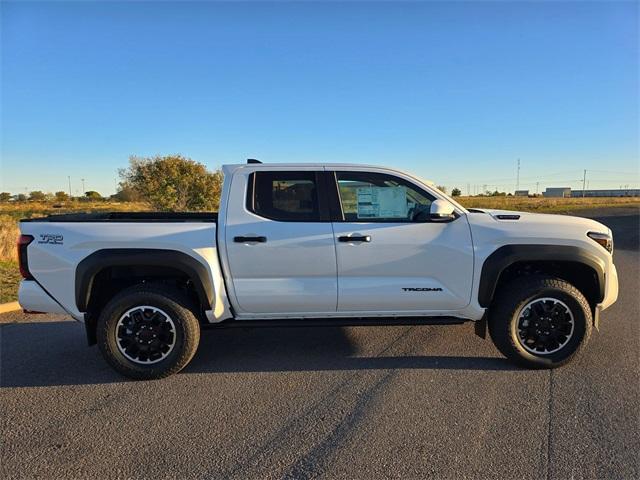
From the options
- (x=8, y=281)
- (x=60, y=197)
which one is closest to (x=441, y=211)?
(x=8, y=281)

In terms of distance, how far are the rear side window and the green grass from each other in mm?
4948

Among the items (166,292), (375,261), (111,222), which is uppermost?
(111,222)

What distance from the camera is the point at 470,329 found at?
5.29 m

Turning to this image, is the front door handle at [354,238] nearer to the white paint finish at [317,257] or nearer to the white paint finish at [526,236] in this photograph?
the white paint finish at [317,257]

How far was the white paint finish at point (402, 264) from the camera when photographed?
4.05 meters

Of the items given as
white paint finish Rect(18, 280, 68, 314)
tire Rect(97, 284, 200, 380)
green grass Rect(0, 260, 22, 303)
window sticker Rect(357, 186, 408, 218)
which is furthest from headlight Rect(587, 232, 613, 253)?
green grass Rect(0, 260, 22, 303)

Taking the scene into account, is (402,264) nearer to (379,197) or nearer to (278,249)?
(379,197)

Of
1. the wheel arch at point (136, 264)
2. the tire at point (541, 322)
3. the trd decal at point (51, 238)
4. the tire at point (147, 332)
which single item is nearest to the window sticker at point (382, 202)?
the tire at point (541, 322)

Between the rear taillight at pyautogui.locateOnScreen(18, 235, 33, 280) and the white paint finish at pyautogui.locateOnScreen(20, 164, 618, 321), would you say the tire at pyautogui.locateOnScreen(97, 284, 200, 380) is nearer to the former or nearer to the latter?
the white paint finish at pyautogui.locateOnScreen(20, 164, 618, 321)

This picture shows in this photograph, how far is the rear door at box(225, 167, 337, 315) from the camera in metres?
4.01

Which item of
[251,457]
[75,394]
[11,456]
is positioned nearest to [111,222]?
[75,394]

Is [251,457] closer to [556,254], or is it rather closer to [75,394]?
[75,394]

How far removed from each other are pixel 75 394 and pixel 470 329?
4184 millimetres

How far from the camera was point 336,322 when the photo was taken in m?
4.18
